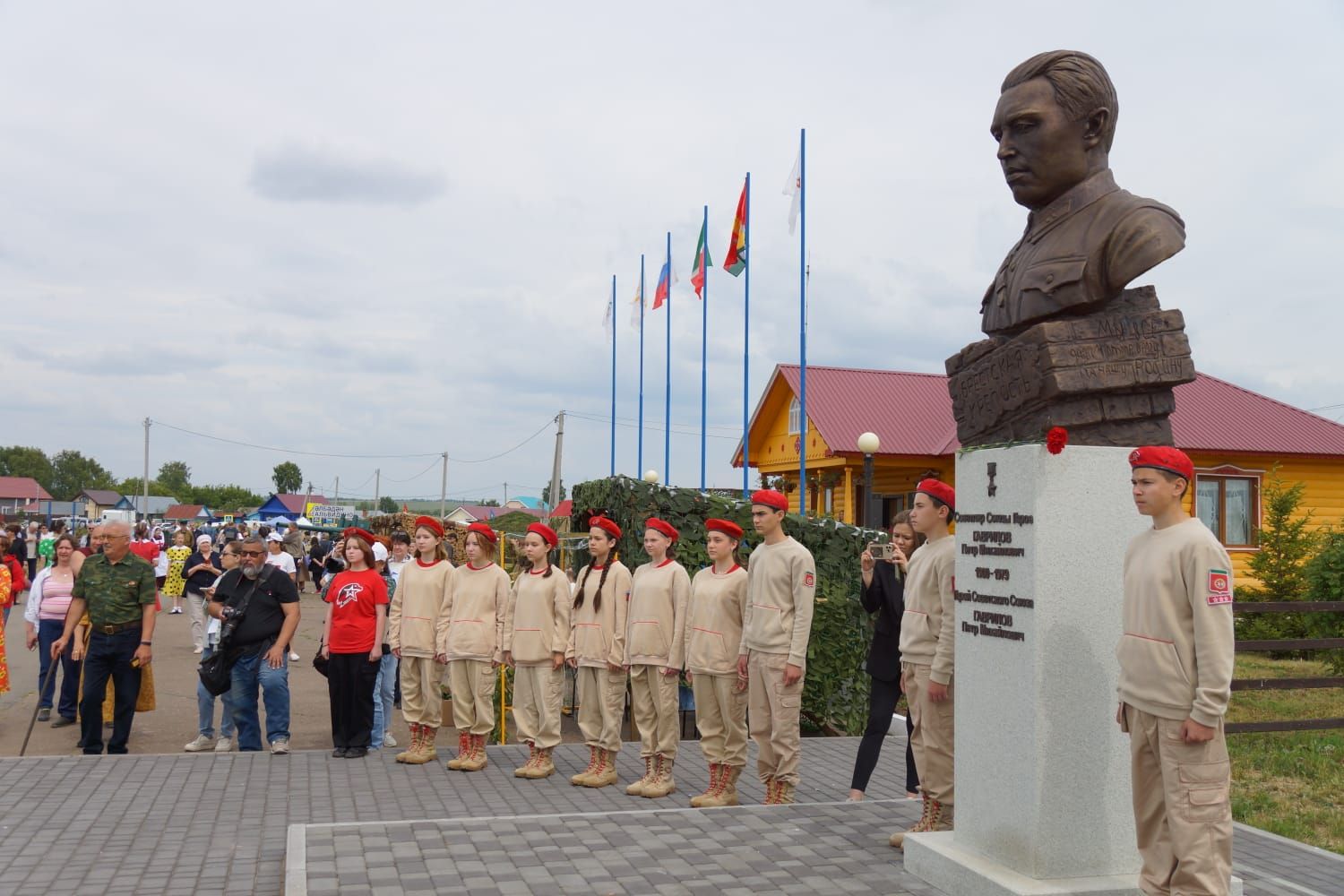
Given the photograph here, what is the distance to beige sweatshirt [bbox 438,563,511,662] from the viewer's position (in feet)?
28.3

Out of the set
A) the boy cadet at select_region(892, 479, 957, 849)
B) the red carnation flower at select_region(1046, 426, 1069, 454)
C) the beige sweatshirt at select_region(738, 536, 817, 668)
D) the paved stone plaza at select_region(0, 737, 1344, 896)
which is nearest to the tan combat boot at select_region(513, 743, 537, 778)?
the paved stone plaza at select_region(0, 737, 1344, 896)

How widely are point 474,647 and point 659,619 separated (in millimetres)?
1596

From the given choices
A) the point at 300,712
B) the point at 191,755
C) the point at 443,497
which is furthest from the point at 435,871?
the point at 443,497

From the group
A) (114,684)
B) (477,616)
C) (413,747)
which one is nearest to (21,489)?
(114,684)

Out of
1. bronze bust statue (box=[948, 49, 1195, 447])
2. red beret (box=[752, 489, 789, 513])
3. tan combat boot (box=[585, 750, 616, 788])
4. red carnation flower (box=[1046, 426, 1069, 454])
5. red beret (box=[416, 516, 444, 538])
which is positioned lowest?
tan combat boot (box=[585, 750, 616, 788])

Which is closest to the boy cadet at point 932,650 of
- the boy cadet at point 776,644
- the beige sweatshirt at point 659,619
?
the boy cadet at point 776,644

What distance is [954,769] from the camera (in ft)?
19.0

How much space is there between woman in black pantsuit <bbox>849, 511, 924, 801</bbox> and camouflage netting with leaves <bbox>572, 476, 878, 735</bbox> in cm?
294

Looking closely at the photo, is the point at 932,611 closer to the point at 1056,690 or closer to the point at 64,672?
the point at 1056,690

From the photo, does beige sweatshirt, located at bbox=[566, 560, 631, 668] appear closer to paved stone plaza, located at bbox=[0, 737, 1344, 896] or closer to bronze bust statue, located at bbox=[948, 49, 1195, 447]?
paved stone plaza, located at bbox=[0, 737, 1344, 896]

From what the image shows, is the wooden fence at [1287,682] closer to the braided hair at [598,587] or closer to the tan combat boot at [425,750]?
→ the braided hair at [598,587]

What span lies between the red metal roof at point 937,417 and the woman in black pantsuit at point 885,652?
44.1 feet

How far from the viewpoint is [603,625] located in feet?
26.9

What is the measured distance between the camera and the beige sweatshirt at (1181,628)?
13.9ft
